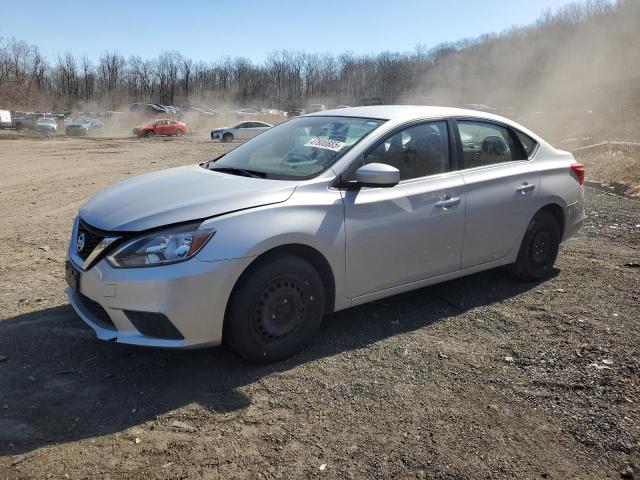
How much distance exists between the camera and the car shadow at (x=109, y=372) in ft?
9.68

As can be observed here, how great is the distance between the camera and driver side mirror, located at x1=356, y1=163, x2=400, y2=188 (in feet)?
12.1

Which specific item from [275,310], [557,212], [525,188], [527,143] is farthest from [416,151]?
[557,212]

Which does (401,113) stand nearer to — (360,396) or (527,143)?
(527,143)

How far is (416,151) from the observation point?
14.2ft

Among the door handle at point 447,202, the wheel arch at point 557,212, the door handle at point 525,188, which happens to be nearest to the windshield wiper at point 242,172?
the door handle at point 447,202

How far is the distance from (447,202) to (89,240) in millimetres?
2616

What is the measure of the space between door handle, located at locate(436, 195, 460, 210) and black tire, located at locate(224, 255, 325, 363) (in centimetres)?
124

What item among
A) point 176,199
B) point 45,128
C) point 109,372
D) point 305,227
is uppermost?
point 45,128

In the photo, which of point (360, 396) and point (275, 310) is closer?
point (360, 396)

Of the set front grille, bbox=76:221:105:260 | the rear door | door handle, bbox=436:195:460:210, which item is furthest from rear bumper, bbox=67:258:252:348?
the rear door

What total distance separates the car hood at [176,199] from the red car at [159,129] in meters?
36.6

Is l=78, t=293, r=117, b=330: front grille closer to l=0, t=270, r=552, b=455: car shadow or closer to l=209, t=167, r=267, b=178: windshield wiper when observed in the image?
l=0, t=270, r=552, b=455: car shadow

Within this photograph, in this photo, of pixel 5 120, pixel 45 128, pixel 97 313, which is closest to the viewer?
pixel 97 313

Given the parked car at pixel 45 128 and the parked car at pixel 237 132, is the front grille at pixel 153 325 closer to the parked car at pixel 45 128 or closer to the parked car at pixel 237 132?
the parked car at pixel 237 132
